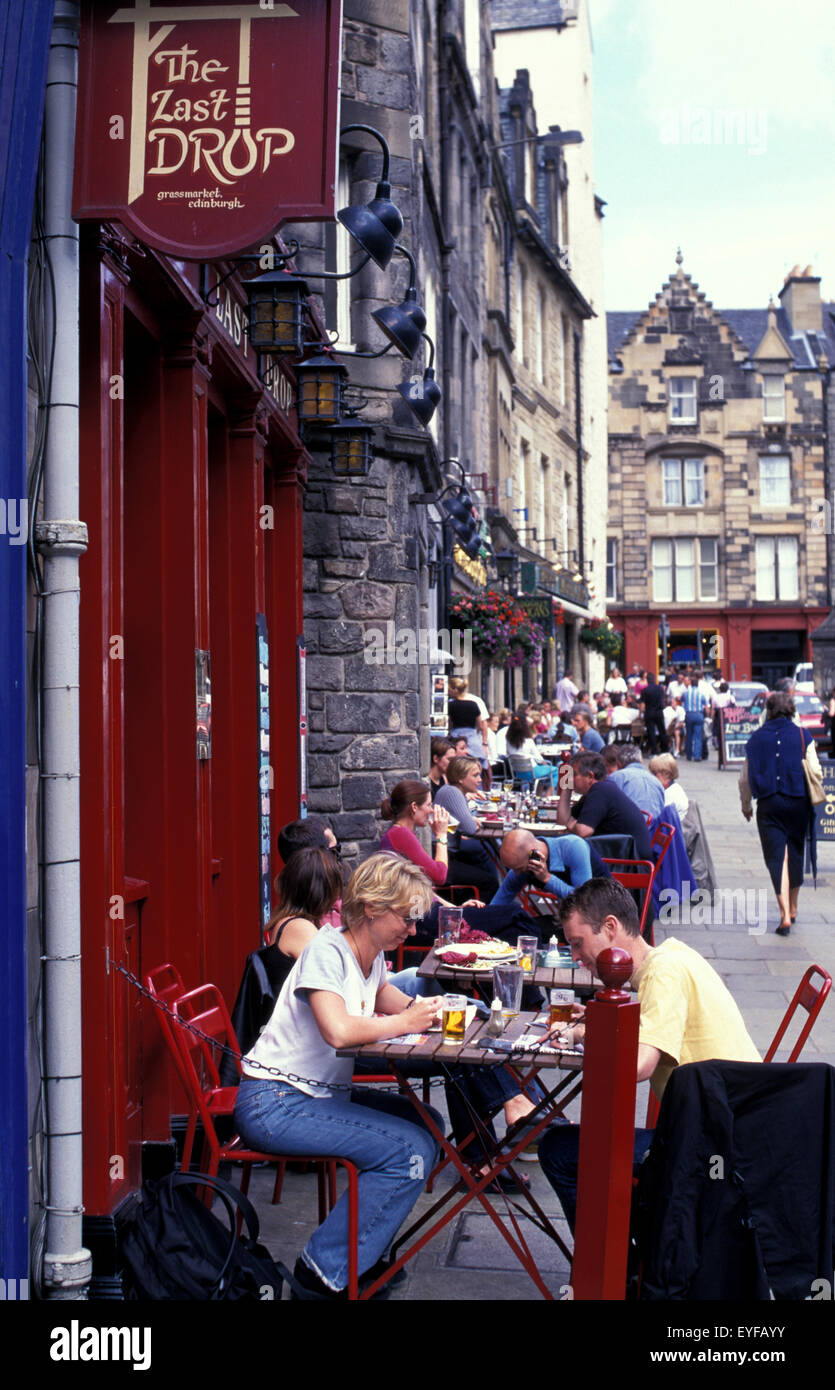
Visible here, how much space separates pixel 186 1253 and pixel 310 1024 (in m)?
0.79

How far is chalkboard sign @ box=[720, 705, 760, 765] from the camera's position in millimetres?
27422

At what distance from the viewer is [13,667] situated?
412cm

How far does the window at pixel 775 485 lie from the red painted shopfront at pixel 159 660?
4565 centimetres

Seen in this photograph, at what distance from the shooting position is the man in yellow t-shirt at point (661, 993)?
13.8ft

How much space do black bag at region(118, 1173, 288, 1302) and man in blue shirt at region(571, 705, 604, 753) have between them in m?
13.8

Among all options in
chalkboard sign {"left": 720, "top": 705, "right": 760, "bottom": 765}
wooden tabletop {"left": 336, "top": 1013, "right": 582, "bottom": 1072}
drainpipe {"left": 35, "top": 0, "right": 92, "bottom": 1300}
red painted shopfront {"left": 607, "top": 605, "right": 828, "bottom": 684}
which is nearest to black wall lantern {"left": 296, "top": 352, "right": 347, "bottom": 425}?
drainpipe {"left": 35, "top": 0, "right": 92, "bottom": 1300}

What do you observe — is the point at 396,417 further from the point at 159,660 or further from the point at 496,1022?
the point at 496,1022

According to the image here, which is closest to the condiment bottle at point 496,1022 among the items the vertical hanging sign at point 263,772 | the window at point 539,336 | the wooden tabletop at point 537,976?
the wooden tabletop at point 537,976

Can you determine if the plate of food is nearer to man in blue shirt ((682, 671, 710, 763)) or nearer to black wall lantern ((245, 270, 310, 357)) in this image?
black wall lantern ((245, 270, 310, 357))

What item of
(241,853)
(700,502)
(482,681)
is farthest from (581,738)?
(700,502)

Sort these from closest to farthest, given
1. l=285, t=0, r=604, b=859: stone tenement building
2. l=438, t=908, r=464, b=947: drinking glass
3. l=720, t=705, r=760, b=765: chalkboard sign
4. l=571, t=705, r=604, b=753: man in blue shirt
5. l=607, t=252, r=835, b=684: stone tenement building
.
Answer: l=438, t=908, r=464, b=947: drinking glass < l=285, t=0, r=604, b=859: stone tenement building < l=571, t=705, r=604, b=753: man in blue shirt < l=720, t=705, r=760, b=765: chalkboard sign < l=607, t=252, r=835, b=684: stone tenement building

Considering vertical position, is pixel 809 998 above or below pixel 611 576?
below

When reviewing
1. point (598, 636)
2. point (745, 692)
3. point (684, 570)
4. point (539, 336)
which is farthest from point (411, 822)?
point (684, 570)

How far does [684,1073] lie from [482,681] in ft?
69.1
